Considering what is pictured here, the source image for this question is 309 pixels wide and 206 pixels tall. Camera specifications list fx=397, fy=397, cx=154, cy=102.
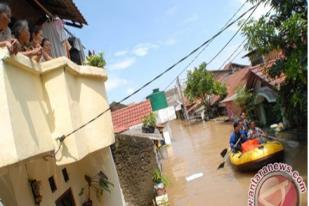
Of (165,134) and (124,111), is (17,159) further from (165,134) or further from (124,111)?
(165,134)

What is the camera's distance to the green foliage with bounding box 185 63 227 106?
1505 inches

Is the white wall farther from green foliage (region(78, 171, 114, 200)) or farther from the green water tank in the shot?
the green water tank

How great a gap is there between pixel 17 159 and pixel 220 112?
37779 millimetres

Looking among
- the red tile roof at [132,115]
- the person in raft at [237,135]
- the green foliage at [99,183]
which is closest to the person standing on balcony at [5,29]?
the green foliage at [99,183]

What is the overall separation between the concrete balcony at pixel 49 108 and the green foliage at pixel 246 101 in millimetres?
18238

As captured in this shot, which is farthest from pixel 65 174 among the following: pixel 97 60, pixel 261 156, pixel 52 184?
pixel 261 156

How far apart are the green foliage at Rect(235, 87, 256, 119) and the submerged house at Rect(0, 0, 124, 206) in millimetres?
17820

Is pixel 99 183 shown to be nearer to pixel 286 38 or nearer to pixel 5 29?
pixel 5 29

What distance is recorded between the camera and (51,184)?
5695 mm

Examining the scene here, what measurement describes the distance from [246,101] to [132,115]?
719 centimetres

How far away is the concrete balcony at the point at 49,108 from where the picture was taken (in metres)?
3.41

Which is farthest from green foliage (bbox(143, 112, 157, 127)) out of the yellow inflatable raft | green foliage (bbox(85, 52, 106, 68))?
green foliage (bbox(85, 52, 106, 68))

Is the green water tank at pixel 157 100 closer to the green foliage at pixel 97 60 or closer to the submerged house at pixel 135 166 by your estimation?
the green foliage at pixel 97 60

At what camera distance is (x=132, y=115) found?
21.6 meters
